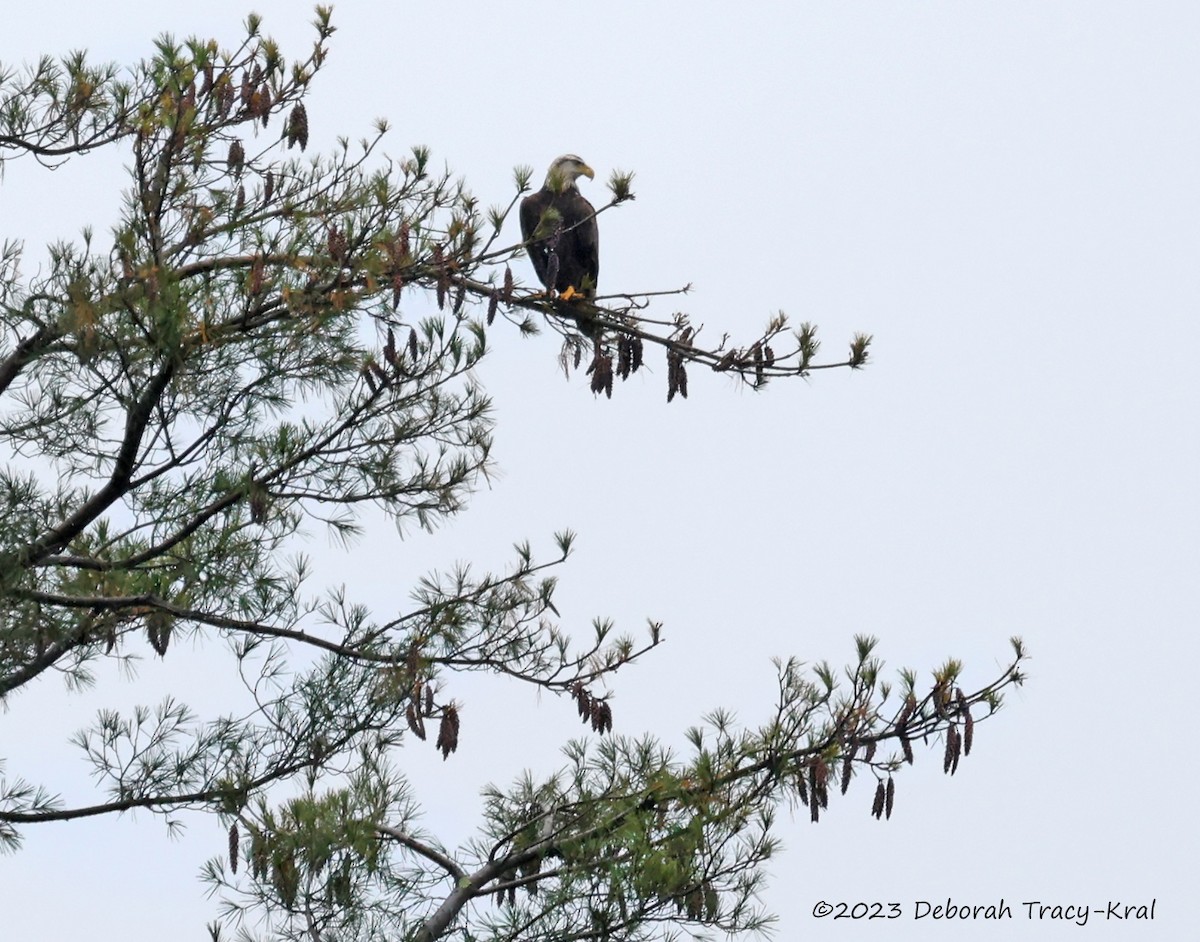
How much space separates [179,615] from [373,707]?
56cm

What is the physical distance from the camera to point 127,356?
341cm

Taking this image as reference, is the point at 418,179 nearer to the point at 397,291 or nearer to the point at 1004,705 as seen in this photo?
the point at 397,291

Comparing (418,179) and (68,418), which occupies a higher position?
(418,179)

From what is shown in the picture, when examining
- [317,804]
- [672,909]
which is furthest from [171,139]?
[672,909]

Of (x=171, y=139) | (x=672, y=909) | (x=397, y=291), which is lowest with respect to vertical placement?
(x=672, y=909)

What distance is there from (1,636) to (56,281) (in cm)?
89

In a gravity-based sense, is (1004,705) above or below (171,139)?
below

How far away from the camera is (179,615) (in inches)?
157

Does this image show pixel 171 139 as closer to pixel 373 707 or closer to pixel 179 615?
pixel 179 615

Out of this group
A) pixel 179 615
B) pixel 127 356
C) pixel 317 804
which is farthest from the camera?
pixel 179 615

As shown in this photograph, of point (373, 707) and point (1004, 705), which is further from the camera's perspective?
point (373, 707)

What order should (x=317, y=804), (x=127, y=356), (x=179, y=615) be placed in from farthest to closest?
(x=179, y=615), (x=317, y=804), (x=127, y=356)

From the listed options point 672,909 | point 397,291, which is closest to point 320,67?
point 397,291

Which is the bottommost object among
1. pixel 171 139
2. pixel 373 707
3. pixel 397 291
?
pixel 373 707
